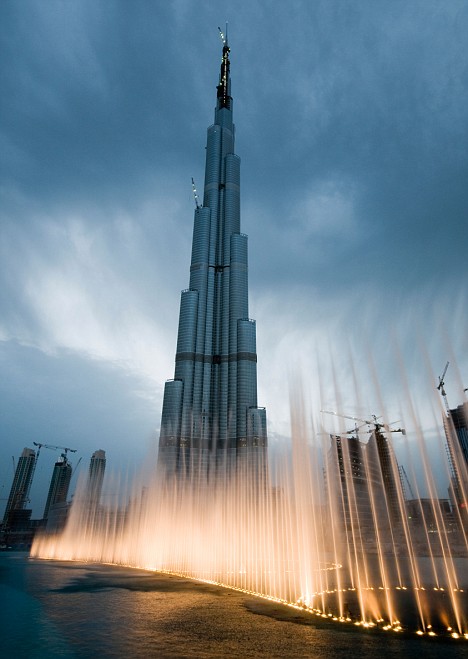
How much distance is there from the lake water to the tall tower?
420ft

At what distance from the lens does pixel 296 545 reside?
132ft

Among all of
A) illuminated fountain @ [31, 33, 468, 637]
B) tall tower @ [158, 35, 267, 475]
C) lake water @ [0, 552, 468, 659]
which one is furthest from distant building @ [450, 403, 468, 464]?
lake water @ [0, 552, 468, 659]

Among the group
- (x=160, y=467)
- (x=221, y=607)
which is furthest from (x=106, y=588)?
(x=160, y=467)

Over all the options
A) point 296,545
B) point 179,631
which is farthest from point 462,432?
point 179,631

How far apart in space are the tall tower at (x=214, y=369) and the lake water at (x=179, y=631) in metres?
128

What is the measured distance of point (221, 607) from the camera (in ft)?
77.5

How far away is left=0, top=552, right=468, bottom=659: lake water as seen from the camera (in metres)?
14.5

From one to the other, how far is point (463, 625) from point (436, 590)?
19.3 meters

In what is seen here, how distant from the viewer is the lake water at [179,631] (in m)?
14.5

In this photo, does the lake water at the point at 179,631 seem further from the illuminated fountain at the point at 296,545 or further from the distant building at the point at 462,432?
the distant building at the point at 462,432

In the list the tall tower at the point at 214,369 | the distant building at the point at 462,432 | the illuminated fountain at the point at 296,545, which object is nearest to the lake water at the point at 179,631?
the illuminated fountain at the point at 296,545

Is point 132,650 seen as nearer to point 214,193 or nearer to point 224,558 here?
point 224,558

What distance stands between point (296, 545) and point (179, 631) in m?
26.3

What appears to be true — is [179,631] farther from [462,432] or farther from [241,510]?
[462,432]
